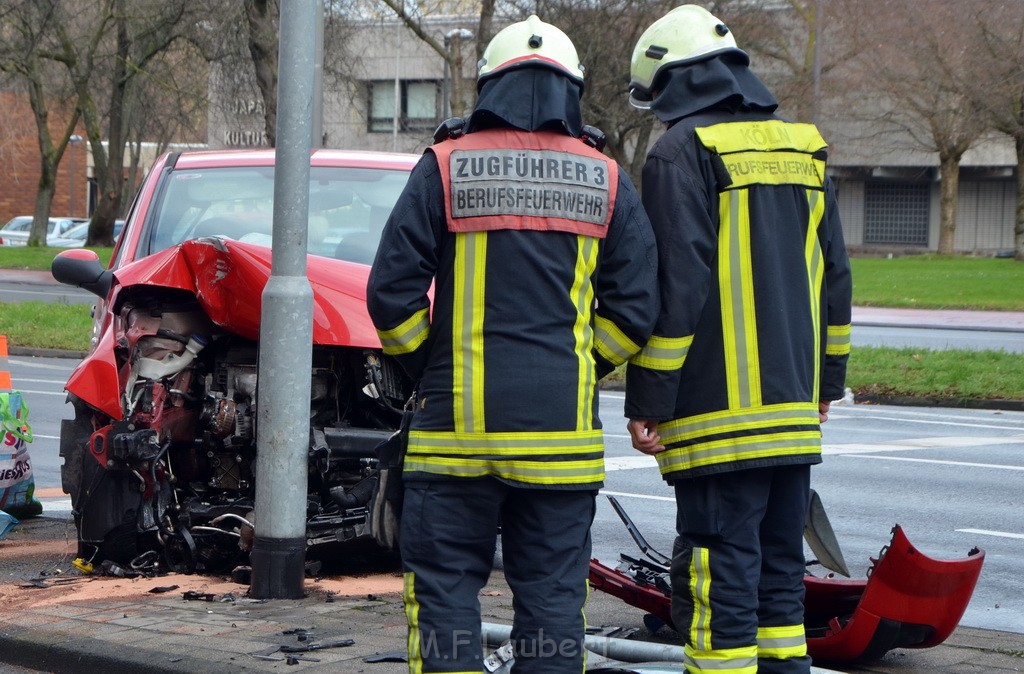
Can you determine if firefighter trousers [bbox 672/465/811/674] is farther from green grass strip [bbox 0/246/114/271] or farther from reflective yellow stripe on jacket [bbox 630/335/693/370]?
green grass strip [bbox 0/246/114/271]

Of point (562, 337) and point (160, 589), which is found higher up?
point (562, 337)

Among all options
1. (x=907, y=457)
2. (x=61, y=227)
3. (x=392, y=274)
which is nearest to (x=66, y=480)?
(x=392, y=274)

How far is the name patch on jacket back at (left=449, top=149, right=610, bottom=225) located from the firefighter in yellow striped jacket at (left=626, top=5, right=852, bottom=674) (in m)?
0.26

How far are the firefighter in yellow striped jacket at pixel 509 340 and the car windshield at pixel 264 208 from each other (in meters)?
2.98

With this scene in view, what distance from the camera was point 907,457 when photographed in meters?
10.0

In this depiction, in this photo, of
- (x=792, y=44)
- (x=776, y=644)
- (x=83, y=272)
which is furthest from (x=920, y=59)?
(x=776, y=644)

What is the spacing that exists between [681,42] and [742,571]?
4.75 feet

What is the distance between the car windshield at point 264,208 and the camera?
660 centimetres

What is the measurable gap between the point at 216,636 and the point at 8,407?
2762 mm

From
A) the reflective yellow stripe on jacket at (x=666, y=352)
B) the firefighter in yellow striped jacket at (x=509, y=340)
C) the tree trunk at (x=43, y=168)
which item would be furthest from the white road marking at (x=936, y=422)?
the tree trunk at (x=43, y=168)

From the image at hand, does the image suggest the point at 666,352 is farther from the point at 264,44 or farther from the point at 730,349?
the point at 264,44

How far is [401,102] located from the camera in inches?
2092

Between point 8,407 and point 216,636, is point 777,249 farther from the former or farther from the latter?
point 8,407

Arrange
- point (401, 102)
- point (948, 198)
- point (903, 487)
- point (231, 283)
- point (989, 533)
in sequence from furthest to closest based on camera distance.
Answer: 1. point (401, 102)
2. point (948, 198)
3. point (903, 487)
4. point (989, 533)
5. point (231, 283)
